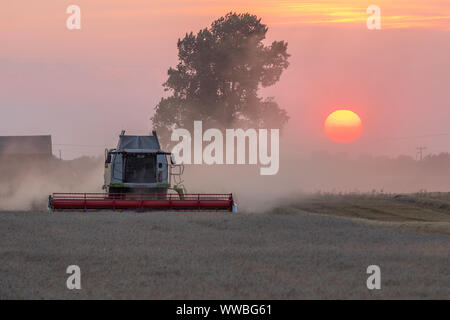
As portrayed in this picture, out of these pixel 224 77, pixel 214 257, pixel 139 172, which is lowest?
pixel 214 257

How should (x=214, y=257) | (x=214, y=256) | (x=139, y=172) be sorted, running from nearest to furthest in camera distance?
(x=214, y=257), (x=214, y=256), (x=139, y=172)

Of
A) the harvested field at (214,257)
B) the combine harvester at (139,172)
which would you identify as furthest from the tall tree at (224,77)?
the harvested field at (214,257)

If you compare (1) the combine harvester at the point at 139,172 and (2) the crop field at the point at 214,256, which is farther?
(1) the combine harvester at the point at 139,172

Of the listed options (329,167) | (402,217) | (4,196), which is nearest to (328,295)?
(402,217)

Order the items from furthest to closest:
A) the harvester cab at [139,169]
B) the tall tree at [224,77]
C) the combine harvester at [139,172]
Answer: the tall tree at [224,77], the harvester cab at [139,169], the combine harvester at [139,172]

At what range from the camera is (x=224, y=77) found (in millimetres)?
69500

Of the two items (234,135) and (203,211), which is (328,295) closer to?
(203,211)

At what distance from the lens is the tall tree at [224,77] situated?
68562 millimetres

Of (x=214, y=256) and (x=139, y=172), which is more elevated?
(x=139, y=172)

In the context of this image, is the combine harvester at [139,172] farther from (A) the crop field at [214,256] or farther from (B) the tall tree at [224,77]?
(B) the tall tree at [224,77]

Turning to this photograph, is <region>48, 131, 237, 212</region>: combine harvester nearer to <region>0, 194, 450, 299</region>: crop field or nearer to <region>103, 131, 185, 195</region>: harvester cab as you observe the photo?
<region>103, 131, 185, 195</region>: harvester cab

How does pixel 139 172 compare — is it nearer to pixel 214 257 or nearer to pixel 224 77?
pixel 214 257

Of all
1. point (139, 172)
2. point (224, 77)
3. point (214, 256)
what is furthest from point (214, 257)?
point (224, 77)

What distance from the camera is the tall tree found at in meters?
68.6
